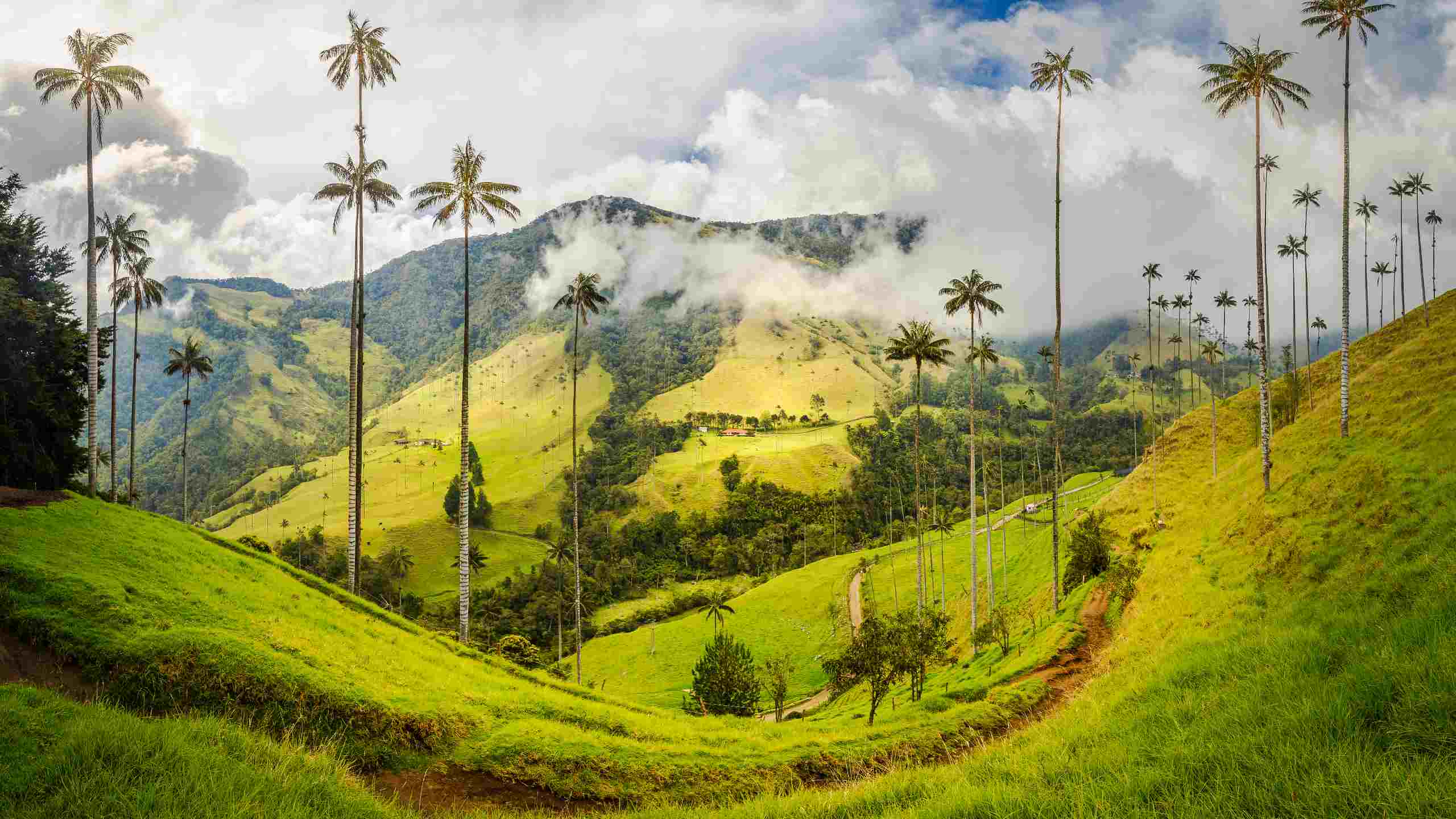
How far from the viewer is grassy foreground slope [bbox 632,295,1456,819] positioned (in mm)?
6395

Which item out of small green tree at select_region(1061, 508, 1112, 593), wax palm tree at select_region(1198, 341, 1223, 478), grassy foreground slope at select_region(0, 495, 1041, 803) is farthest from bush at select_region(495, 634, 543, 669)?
wax palm tree at select_region(1198, 341, 1223, 478)

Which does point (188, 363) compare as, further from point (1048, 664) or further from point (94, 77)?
point (1048, 664)

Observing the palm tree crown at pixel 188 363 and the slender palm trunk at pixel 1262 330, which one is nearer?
the slender palm trunk at pixel 1262 330

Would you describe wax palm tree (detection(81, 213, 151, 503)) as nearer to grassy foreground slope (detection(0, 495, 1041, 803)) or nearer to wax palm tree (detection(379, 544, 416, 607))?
grassy foreground slope (detection(0, 495, 1041, 803))

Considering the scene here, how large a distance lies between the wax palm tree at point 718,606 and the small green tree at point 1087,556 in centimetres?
3169

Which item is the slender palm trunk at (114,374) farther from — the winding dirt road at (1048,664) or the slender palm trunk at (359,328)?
the winding dirt road at (1048,664)

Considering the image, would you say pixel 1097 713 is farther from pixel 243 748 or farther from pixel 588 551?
pixel 588 551

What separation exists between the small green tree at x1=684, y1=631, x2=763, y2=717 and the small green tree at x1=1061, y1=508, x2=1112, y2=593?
27.7 meters

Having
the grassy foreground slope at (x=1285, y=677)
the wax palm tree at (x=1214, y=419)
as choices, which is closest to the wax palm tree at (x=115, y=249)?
the grassy foreground slope at (x=1285, y=677)

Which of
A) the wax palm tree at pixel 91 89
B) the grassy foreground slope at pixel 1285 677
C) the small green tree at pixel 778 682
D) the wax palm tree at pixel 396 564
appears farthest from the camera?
the wax palm tree at pixel 396 564

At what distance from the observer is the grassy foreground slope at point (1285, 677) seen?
639 cm

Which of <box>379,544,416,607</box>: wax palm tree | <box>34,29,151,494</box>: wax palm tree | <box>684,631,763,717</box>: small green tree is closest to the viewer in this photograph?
<box>34,29,151,494</box>: wax palm tree

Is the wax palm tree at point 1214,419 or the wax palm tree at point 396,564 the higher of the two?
the wax palm tree at point 1214,419

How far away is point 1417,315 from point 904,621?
56.7 metres
